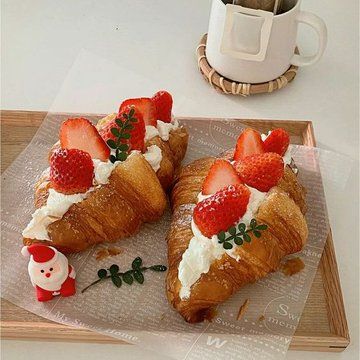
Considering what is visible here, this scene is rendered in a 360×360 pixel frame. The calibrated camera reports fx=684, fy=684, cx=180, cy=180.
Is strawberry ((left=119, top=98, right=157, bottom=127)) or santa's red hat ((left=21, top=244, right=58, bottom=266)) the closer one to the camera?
santa's red hat ((left=21, top=244, right=58, bottom=266))


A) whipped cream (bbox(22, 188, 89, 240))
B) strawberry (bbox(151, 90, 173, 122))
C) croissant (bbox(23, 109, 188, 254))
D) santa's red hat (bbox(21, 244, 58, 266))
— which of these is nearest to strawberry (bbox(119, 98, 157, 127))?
strawberry (bbox(151, 90, 173, 122))

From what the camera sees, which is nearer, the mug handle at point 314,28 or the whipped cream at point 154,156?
the whipped cream at point 154,156

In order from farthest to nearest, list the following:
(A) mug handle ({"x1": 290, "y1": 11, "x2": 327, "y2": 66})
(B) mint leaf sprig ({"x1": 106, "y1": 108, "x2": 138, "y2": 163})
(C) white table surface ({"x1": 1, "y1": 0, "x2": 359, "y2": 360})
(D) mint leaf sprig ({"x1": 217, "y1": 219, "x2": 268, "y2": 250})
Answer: (C) white table surface ({"x1": 1, "y1": 0, "x2": 359, "y2": 360}), (A) mug handle ({"x1": 290, "y1": 11, "x2": 327, "y2": 66}), (B) mint leaf sprig ({"x1": 106, "y1": 108, "x2": 138, "y2": 163}), (D) mint leaf sprig ({"x1": 217, "y1": 219, "x2": 268, "y2": 250})

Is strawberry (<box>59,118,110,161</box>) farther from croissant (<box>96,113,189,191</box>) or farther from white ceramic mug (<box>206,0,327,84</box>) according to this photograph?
white ceramic mug (<box>206,0,327,84</box>)

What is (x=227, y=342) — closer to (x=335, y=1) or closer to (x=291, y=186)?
(x=291, y=186)

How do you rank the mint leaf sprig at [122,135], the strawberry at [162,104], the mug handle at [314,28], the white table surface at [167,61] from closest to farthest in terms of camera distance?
the mint leaf sprig at [122,135] → the strawberry at [162,104] → the mug handle at [314,28] → the white table surface at [167,61]

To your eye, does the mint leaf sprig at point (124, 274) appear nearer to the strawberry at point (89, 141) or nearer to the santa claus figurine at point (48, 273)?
the santa claus figurine at point (48, 273)

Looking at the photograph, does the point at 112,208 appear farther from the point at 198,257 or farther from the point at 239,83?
the point at 239,83

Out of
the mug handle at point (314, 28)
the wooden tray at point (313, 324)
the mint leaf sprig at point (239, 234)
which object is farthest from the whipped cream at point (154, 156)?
the mug handle at point (314, 28)
